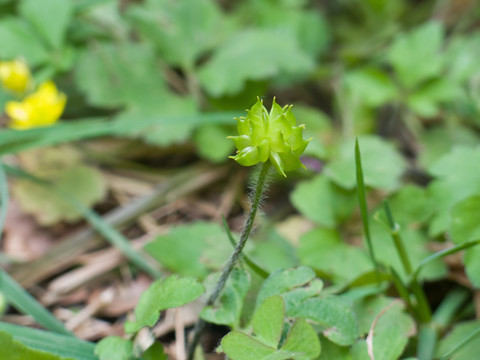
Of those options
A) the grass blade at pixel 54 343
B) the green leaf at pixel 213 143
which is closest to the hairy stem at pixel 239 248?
the grass blade at pixel 54 343

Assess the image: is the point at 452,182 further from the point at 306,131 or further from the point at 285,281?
the point at 285,281

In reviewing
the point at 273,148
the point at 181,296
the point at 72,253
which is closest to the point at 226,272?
the point at 181,296

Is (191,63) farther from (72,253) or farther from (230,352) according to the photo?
(230,352)

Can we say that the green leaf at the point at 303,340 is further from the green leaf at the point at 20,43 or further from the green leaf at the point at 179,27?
the green leaf at the point at 20,43

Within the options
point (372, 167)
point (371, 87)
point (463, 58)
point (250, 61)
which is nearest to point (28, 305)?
point (372, 167)

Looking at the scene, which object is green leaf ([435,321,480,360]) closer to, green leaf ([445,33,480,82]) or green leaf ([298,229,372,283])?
green leaf ([298,229,372,283])

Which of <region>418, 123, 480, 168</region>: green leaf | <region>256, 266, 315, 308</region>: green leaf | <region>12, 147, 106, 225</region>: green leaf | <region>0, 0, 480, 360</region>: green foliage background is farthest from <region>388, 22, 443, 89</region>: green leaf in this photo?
<region>12, 147, 106, 225</region>: green leaf
